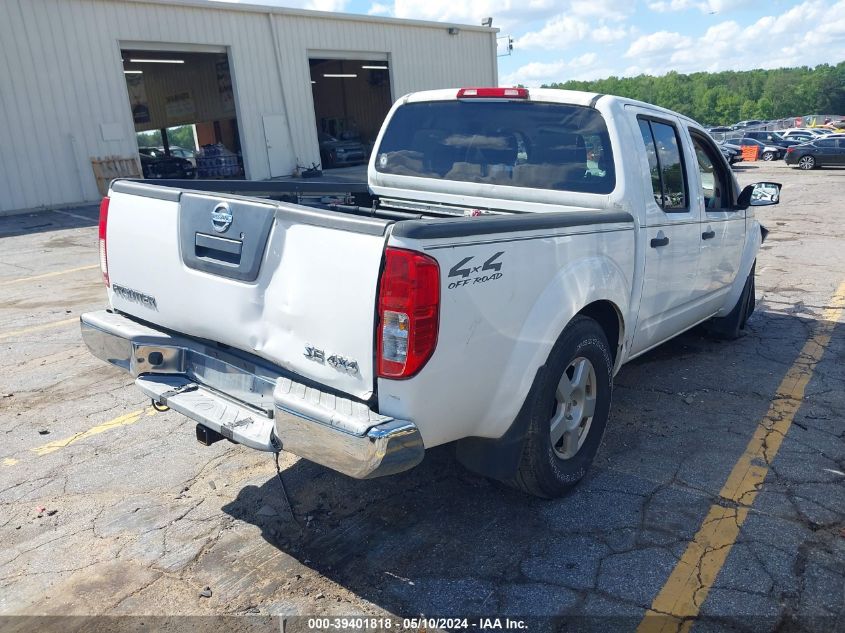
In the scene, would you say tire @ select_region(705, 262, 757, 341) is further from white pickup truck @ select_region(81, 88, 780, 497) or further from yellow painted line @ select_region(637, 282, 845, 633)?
white pickup truck @ select_region(81, 88, 780, 497)

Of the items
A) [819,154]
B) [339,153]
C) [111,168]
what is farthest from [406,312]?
[819,154]

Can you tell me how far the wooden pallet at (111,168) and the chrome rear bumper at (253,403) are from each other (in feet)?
55.4

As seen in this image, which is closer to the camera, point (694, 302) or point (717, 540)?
point (717, 540)

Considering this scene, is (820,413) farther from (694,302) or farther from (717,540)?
(717,540)

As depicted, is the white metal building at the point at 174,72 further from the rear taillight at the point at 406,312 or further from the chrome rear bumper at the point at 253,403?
the rear taillight at the point at 406,312

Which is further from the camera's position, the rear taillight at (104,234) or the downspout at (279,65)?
the downspout at (279,65)

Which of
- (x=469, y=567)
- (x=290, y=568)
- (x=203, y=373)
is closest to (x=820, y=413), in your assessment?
(x=469, y=567)

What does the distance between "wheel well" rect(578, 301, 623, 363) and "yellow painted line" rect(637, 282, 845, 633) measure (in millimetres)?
955

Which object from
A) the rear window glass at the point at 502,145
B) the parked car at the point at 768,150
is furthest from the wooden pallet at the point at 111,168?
the parked car at the point at 768,150

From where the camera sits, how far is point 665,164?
439 centimetres

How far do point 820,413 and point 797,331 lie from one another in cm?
210

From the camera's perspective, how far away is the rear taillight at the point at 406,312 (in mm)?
2484

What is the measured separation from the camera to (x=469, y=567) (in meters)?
3.04

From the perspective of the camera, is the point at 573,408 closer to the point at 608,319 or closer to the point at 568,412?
the point at 568,412
